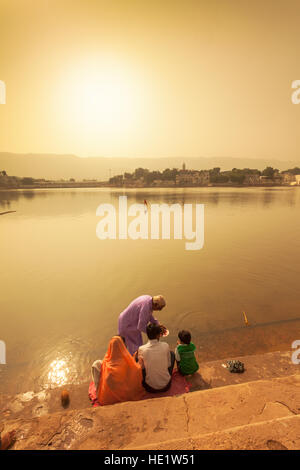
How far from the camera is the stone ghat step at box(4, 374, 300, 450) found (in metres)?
2.18

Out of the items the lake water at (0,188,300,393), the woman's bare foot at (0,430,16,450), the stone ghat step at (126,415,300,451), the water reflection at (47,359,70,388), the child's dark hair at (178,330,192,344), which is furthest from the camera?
the lake water at (0,188,300,393)

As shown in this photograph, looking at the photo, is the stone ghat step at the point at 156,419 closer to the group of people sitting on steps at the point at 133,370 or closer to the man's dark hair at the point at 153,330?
the group of people sitting on steps at the point at 133,370

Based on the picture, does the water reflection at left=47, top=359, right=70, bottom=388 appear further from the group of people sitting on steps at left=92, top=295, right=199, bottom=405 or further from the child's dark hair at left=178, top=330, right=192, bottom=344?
the child's dark hair at left=178, top=330, right=192, bottom=344

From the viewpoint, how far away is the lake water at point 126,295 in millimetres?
4750

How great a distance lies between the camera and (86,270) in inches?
376

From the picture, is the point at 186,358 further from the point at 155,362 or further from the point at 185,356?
the point at 155,362

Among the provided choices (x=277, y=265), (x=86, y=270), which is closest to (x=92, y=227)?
(x=86, y=270)

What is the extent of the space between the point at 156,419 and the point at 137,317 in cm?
148

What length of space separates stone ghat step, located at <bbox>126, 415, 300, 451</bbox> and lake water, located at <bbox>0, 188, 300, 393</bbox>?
285 centimetres

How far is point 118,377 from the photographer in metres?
2.97

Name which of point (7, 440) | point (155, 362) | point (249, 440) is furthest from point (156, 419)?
point (7, 440)

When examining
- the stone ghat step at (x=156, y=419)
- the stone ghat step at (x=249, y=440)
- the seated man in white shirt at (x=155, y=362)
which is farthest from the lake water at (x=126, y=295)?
the stone ghat step at (x=249, y=440)

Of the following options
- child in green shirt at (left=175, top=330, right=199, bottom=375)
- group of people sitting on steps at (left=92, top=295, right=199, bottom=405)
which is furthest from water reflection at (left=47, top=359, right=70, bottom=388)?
child in green shirt at (left=175, top=330, right=199, bottom=375)

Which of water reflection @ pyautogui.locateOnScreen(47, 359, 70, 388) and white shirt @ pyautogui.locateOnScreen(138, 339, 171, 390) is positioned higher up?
white shirt @ pyautogui.locateOnScreen(138, 339, 171, 390)
